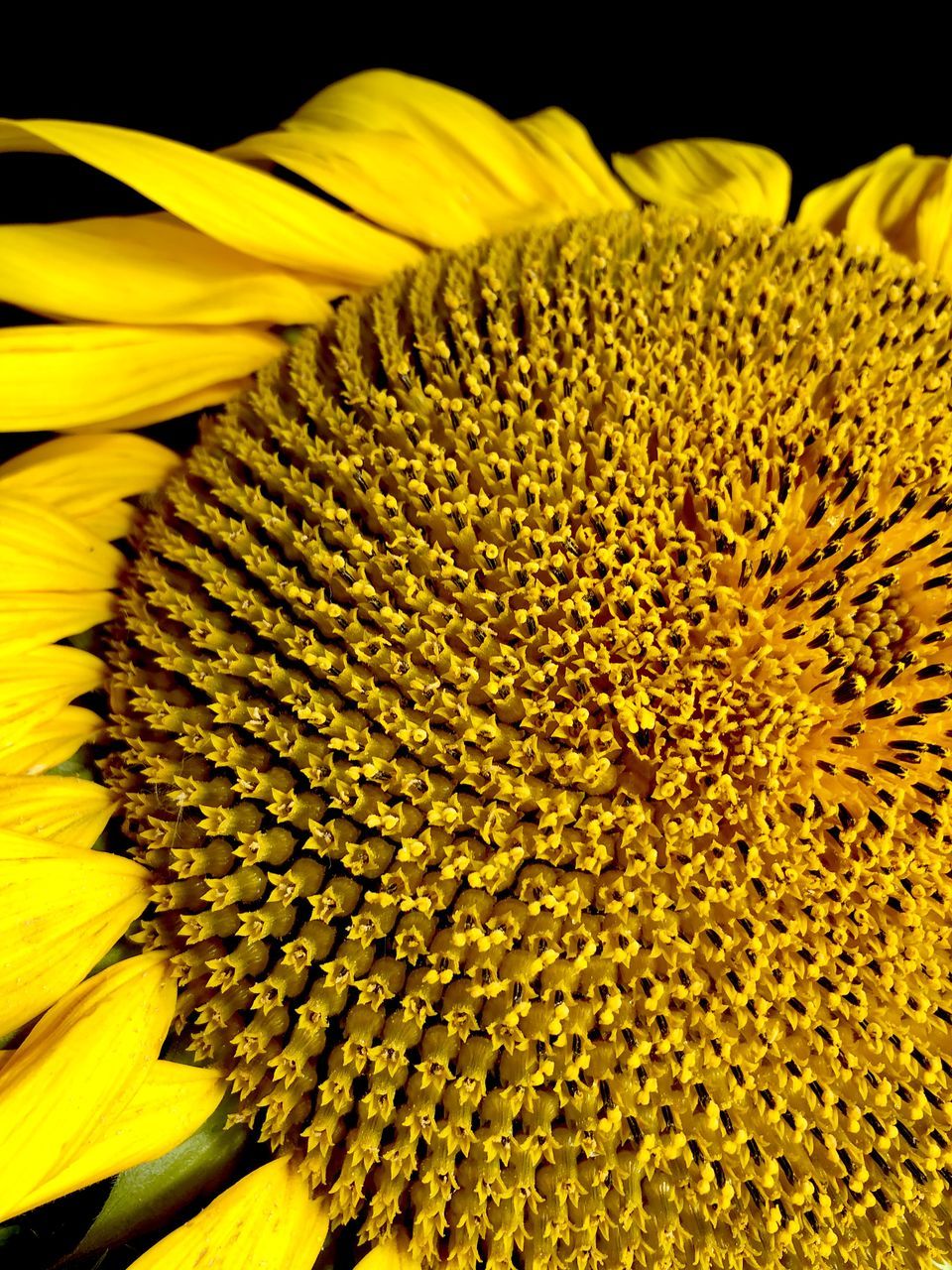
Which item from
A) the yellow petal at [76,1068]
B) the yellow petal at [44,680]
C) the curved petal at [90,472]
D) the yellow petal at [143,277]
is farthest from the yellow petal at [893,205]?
the yellow petal at [76,1068]

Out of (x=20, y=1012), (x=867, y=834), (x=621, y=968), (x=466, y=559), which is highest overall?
(x=466, y=559)

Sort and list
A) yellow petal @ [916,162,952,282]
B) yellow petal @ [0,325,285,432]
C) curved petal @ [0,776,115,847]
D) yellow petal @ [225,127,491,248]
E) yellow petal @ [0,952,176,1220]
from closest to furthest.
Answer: yellow petal @ [0,952,176,1220] → curved petal @ [0,776,115,847] → yellow petal @ [0,325,285,432] → yellow petal @ [225,127,491,248] → yellow petal @ [916,162,952,282]

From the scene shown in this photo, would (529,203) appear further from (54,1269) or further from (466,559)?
(54,1269)

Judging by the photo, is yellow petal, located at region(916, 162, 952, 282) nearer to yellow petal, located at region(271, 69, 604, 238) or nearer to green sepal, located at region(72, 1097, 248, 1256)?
yellow petal, located at region(271, 69, 604, 238)

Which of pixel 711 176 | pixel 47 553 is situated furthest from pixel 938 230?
pixel 47 553

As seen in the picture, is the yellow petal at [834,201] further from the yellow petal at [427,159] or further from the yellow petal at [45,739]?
the yellow petal at [45,739]

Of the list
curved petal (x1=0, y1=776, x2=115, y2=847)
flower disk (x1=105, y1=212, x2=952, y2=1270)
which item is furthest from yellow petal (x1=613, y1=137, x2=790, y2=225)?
curved petal (x1=0, y1=776, x2=115, y2=847)

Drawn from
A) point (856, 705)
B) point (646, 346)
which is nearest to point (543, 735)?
point (856, 705)
